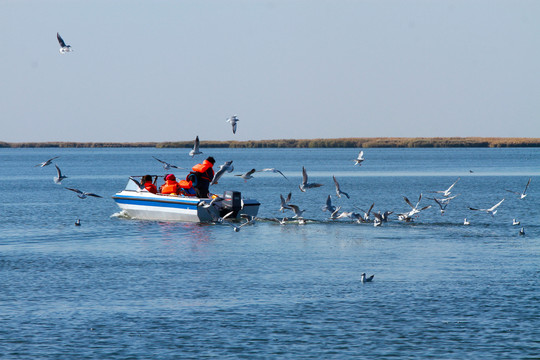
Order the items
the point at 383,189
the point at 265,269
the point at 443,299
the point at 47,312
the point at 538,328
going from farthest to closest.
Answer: the point at 383,189 < the point at 265,269 < the point at 443,299 < the point at 47,312 < the point at 538,328

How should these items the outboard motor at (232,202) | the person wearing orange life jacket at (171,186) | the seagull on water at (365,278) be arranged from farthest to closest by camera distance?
the person wearing orange life jacket at (171,186) → the outboard motor at (232,202) → the seagull on water at (365,278)

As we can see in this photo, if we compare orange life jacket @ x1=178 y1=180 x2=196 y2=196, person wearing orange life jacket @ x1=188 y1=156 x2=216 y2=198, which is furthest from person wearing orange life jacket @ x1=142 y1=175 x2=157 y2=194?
person wearing orange life jacket @ x1=188 y1=156 x2=216 y2=198

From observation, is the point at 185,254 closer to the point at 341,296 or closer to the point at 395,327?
the point at 341,296

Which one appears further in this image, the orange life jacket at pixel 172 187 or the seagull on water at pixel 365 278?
the orange life jacket at pixel 172 187

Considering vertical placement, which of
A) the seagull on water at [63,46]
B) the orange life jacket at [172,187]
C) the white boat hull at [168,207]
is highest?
the seagull on water at [63,46]

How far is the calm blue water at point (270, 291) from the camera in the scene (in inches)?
586

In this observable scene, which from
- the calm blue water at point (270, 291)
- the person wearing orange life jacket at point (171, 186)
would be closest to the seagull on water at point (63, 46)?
the calm blue water at point (270, 291)

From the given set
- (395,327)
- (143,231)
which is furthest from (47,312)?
(143,231)

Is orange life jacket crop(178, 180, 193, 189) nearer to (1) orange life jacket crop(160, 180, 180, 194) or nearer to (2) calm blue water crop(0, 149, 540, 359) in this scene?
(1) orange life jacket crop(160, 180, 180, 194)

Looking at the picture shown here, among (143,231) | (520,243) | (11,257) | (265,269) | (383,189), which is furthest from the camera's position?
(383,189)

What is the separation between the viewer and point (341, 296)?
19.1 m

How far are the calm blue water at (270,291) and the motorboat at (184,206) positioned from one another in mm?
787

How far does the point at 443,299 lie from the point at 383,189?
50.2 m

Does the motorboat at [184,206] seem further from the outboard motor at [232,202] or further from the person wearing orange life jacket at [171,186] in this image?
the person wearing orange life jacket at [171,186]
